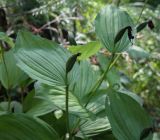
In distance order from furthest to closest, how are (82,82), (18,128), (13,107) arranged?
(13,107), (82,82), (18,128)

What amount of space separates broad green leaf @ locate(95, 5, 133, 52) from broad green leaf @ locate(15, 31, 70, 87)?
0.06m

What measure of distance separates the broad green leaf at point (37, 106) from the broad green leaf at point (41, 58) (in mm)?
61

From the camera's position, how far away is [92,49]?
57cm

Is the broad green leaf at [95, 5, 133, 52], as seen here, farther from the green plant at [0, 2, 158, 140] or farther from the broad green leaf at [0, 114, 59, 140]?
the broad green leaf at [0, 114, 59, 140]

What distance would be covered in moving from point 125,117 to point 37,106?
166 millimetres

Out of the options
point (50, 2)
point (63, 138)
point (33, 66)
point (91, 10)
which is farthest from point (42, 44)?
point (91, 10)

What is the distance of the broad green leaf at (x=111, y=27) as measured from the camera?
0.53m

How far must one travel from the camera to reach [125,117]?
497 mm

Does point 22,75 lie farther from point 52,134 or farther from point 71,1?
point 71,1

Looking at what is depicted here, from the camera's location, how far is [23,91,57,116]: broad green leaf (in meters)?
0.56

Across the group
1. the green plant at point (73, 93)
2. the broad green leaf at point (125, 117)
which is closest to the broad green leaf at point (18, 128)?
the green plant at point (73, 93)

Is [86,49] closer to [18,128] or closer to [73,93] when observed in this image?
[73,93]

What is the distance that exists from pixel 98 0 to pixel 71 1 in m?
0.35

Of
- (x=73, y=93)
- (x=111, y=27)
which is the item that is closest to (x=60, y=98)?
(x=73, y=93)
